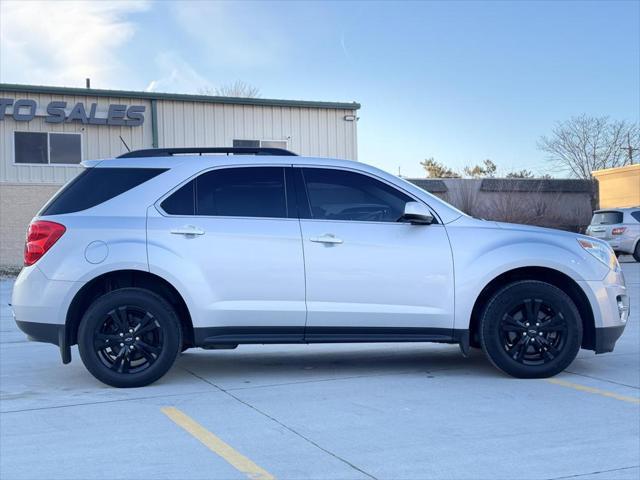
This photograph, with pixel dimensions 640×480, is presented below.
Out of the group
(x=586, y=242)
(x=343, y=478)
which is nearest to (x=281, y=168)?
(x=586, y=242)

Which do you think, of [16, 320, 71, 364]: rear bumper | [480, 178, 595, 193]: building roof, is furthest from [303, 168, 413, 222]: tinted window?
[480, 178, 595, 193]: building roof

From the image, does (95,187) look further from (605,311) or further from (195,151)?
(605,311)

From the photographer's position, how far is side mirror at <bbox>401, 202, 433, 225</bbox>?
6.64 metres

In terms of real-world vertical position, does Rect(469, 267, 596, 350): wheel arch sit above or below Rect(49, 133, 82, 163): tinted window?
below

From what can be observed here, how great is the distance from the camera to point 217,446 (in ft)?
16.3

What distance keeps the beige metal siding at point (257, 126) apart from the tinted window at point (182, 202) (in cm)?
1888

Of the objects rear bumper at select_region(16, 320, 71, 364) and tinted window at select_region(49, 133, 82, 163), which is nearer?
rear bumper at select_region(16, 320, 71, 364)

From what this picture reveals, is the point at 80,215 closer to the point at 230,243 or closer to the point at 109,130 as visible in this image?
the point at 230,243

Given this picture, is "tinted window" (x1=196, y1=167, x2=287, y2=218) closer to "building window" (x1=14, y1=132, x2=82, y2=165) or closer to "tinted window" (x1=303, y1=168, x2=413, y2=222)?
"tinted window" (x1=303, y1=168, x2=413, y2=222)

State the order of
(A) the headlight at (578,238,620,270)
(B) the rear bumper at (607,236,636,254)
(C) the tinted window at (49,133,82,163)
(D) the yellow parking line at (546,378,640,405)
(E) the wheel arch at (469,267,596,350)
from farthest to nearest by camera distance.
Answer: (C) the tinted window at (49,133,82,163)
(B) the rear bumper at (607,236,636,254)
(A) the headlight at (578,238,620,270)
(E) the wheel arch at (469,267,596,350)
(D) the yellow parking line at (546,378,640,405)

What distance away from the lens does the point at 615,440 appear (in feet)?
16.6

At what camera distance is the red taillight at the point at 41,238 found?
646cm

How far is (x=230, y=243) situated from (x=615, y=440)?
10.4 feet

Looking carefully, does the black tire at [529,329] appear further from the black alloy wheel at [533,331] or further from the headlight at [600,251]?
the headlight at [600,251]
